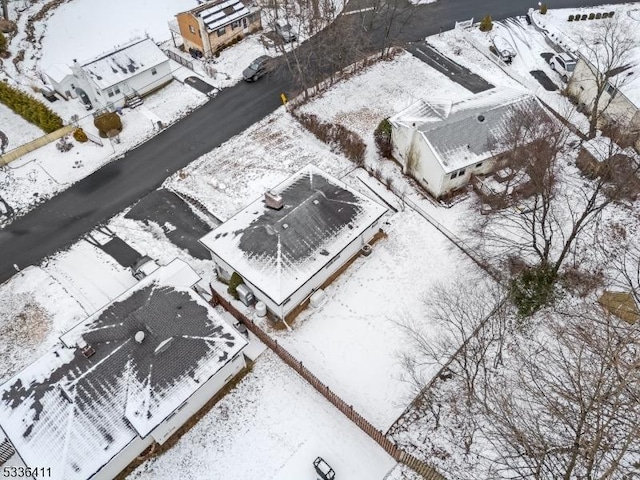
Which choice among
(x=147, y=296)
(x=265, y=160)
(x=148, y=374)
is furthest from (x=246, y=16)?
(x=148, y=374)

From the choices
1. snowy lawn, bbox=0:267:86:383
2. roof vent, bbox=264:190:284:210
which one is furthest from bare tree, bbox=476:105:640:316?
snowy lawn, bbox=0:267:86:383

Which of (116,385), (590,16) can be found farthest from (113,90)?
(590,16)

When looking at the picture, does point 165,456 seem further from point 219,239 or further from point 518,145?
point 518,145

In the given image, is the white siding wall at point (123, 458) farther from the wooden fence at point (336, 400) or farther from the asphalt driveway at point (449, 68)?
the asphalt driveway at point (449, 68)

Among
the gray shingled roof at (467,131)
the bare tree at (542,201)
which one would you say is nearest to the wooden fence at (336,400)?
the bare tree at (542,201)

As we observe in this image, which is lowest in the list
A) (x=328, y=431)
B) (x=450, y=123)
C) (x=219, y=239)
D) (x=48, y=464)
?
(x=328, y=431)

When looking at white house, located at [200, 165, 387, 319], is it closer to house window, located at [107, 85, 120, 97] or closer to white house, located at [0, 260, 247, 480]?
white house, located at [0, 260, 247, 480]
